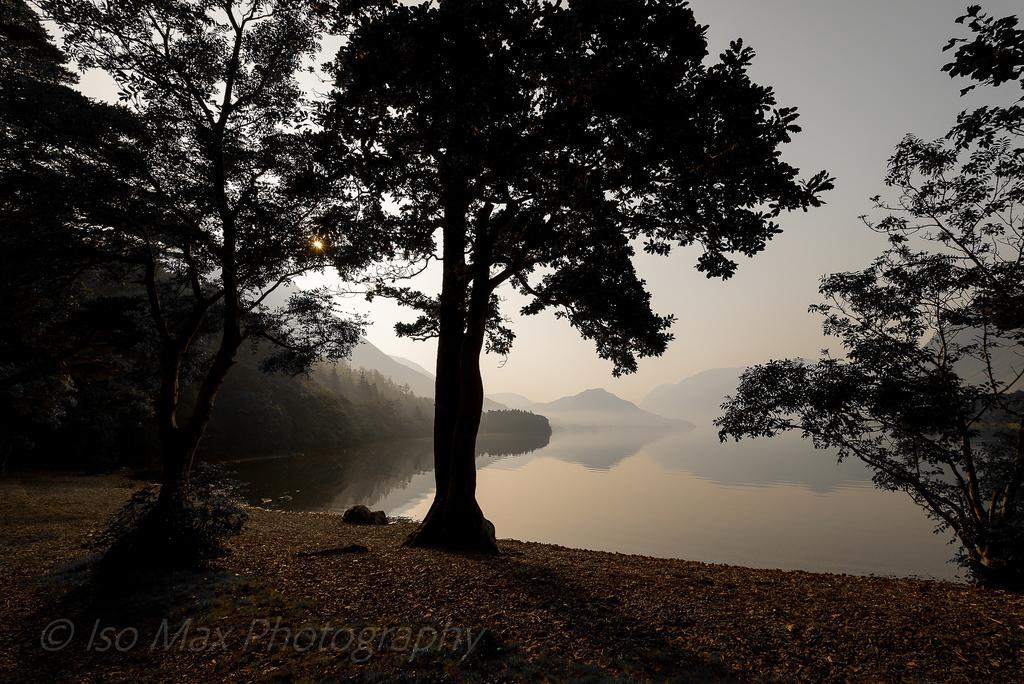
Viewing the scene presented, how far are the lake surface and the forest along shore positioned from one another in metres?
20.5

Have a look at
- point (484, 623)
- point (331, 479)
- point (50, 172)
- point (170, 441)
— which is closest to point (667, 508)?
point (331, 479)

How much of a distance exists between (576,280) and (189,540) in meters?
10.1

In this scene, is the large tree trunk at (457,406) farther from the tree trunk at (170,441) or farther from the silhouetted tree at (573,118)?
the tree trunk at (170,441)

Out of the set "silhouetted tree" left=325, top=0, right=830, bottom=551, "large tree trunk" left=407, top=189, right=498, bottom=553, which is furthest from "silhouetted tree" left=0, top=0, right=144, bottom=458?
"large tree trunk" left=407, top=189, right=498, bottom=553

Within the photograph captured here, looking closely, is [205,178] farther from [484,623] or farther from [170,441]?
[484,623]

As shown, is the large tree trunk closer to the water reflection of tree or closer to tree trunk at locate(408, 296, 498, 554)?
tree trunk at locate(408, 296, 498, 554)

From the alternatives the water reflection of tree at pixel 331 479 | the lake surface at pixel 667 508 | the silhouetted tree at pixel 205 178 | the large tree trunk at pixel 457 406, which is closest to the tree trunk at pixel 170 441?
the silhouetted tree at pixel 205 178

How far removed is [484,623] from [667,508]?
143 feet

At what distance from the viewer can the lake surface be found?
30156 millimetres

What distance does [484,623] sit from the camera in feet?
20.4

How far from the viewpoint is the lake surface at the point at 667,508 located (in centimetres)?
3016

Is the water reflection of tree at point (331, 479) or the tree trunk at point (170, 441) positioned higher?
the tree trunk at point (170, 441)

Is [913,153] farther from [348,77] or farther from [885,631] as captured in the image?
[348,77]

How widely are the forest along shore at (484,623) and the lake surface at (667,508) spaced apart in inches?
807
